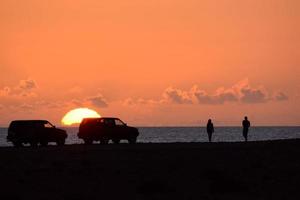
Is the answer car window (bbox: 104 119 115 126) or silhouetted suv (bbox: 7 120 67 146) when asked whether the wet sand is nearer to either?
silhouetted suv (bbox: 7 120 67 146)

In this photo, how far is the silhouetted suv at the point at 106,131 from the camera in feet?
182

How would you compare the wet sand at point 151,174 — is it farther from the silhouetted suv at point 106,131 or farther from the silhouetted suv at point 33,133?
the silhouetted suv at point 106,131

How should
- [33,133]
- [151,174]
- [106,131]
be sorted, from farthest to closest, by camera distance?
1. [106,131]
2. [33,133]
3. [151,174]

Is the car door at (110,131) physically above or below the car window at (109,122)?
below

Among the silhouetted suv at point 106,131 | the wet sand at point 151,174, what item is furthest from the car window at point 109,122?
the wet sand at point 151,174

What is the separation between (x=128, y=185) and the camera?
3256 centimetres

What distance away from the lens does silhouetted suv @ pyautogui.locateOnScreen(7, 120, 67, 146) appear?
2083 inches

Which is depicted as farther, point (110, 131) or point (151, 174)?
point (110, 131)

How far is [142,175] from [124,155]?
5.86 metres

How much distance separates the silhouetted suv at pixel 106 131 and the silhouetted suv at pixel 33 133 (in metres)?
2.77

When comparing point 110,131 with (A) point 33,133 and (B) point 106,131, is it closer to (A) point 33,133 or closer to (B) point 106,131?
(B) point 106,131

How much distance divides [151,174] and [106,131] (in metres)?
20.8

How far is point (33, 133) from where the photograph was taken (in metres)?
52.8

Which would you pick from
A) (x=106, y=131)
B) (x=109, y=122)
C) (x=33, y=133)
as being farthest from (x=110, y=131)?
(x=33, y=133)
